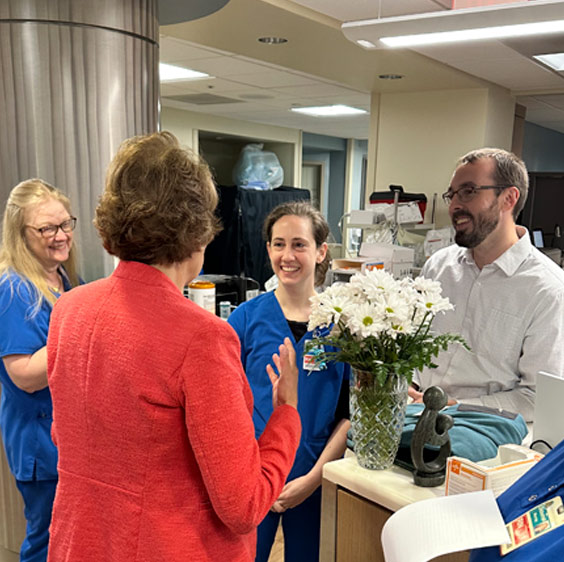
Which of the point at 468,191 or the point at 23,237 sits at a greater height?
the point at 468,191

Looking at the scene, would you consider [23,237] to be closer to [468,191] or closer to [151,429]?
[151,429]

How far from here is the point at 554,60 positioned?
360 centimetres

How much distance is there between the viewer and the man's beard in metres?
1.93

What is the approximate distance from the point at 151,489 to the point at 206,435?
0.15 meters

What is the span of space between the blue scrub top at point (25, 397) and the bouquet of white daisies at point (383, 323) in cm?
A: 88

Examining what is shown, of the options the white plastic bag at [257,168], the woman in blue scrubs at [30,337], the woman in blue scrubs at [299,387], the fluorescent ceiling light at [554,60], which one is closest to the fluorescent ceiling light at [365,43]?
the woman in blue scrubs at [299,387]

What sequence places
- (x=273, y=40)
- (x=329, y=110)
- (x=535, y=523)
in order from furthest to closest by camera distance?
(x=329, y=110) → (x=273, y=40) → (x=535, y=523)

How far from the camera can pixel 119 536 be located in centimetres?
98

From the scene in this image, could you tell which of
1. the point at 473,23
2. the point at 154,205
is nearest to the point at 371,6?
the point at 473,23

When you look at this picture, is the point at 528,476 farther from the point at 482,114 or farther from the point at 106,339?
the point at 482,114

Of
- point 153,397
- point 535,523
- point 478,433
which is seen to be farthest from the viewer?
point 478,433

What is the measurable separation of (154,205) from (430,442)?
747 mm

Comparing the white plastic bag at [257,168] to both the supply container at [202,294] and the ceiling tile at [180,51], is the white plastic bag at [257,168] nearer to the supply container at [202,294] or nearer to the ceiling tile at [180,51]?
the ceiling tile at [180,51]

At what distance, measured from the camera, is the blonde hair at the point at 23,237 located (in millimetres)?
1692
